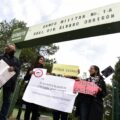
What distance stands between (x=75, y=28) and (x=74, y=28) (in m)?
0.04

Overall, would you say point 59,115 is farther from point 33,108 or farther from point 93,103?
point 93,103

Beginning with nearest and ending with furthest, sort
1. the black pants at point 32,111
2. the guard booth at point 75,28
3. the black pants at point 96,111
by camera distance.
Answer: the black pants at point 96,111 < the black pants at point 32,111 < the guard booth at point 75,28

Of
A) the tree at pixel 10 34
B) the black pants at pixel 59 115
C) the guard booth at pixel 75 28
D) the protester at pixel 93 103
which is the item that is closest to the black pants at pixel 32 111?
the black pants at pixel 59 115

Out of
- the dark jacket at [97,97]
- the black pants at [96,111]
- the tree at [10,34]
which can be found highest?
the tree at [10,34]

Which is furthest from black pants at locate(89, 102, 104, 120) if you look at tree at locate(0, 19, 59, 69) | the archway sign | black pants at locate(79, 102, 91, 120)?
tree at locate(0, 19, 59, 69)

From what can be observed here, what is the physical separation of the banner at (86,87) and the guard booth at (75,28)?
31.5 inches

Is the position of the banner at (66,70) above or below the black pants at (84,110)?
above

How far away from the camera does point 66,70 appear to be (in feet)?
26.4

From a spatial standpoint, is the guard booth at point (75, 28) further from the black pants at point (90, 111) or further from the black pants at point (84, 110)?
the black pants at point (84, 110)

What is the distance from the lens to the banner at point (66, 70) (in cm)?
782

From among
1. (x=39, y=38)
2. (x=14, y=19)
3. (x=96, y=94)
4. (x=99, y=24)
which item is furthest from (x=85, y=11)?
(x=14, y=19)

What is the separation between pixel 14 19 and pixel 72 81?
31068mm

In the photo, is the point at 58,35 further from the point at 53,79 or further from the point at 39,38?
the point at 53,79

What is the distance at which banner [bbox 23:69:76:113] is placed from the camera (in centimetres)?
727
